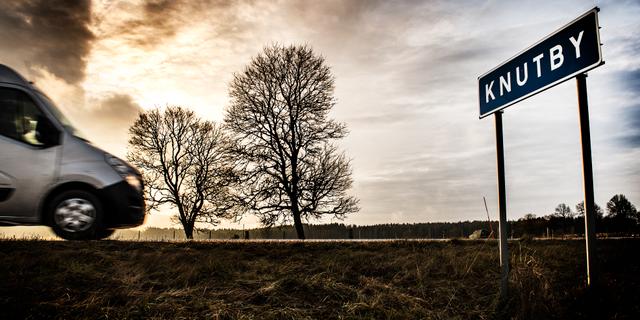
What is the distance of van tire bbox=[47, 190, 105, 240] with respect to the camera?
5281 mm

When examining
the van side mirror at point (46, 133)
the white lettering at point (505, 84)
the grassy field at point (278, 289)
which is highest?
the white lettering at point (505, 84)

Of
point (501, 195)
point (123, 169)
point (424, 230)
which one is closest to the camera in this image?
point (123, 169)

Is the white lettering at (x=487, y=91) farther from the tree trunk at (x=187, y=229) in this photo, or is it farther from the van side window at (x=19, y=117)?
the tree trunk at (x=187, y=229)

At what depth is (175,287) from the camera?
5367 millimetres

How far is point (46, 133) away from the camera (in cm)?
527

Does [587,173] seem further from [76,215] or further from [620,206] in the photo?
[620,206]

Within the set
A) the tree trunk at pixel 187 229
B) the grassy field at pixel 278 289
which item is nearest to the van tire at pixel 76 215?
the grassy field at pixel 278 289

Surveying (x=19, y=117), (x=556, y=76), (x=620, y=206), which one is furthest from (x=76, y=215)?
(x=620, y=206)

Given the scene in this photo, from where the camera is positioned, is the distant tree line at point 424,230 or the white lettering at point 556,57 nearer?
the white lettering at point 556,57

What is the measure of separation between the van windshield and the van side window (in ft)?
0.47

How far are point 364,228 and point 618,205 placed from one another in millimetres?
47941

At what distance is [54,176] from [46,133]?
56cm

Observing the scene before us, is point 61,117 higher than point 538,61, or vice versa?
point 538,61

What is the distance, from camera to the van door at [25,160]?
514cm
